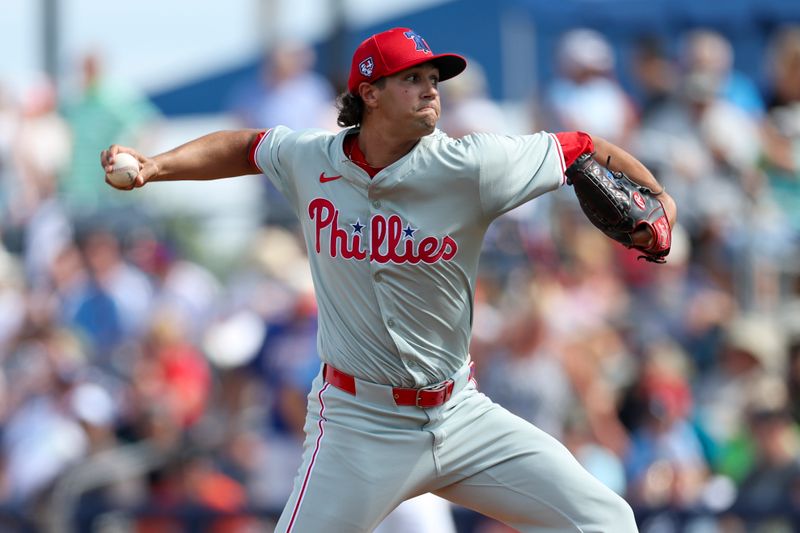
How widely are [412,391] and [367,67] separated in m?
1.16

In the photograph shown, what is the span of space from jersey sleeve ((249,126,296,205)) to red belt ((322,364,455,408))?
70 centimetres

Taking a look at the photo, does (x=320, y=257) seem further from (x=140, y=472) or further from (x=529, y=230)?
(x=529, y=230)

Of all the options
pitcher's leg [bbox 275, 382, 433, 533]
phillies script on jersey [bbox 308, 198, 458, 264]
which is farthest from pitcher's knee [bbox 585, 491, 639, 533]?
phillies script on jersey [bbox 308, 198, 458, 264]

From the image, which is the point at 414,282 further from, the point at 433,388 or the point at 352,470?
the point at 352,470

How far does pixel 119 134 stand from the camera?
39.4 feet

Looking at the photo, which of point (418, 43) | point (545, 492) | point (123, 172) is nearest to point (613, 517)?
point (545, 492)

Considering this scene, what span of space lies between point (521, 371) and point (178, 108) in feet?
25.4

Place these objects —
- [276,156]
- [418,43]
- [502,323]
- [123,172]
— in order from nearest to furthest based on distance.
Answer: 1. [123,172]
2. [418,43]
3. [276,156]
4. [502,323]

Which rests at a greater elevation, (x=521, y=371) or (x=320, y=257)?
(x=320, y=257)

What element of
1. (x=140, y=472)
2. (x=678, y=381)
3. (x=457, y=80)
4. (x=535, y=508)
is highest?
(x=457, y=80)

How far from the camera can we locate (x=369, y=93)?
503 cm

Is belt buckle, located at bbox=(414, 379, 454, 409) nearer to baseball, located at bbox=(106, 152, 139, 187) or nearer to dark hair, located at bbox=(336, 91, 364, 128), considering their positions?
dark hair, located at bbox=(336, 91, 364, 128)

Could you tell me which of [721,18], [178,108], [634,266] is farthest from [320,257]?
[178,108]

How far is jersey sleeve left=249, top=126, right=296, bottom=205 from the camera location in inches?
205
